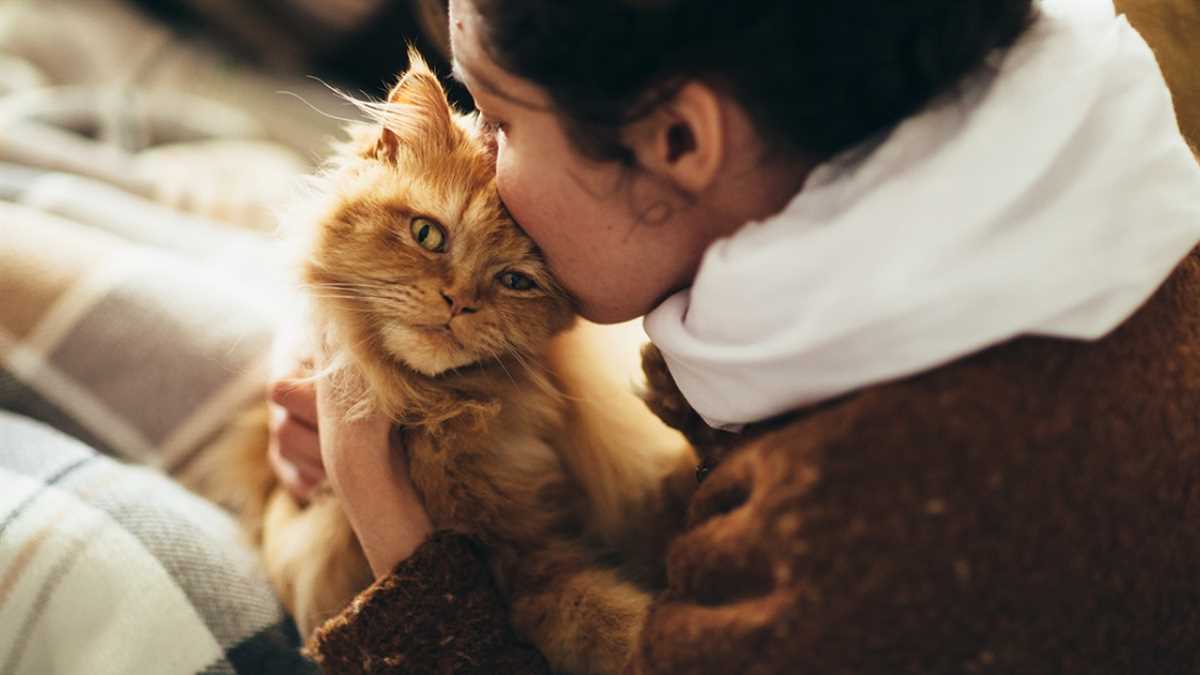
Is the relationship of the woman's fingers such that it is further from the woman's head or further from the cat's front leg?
the woman's head

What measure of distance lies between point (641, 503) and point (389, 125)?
0.70 meters

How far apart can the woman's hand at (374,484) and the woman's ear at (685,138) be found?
0.60 meters

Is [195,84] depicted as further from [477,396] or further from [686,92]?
[686,92]

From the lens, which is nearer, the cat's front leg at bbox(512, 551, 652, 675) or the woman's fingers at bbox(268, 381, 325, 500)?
the cat's front leg at bbox(512, 551, 652, 675)

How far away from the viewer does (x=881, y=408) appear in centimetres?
79

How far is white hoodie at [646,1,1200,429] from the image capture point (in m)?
0.77

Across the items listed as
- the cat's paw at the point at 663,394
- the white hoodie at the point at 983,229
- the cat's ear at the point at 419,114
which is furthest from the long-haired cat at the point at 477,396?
the white hoodie at the point at 983,229

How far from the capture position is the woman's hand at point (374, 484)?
1209 mm

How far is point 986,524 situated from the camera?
773 millimetres

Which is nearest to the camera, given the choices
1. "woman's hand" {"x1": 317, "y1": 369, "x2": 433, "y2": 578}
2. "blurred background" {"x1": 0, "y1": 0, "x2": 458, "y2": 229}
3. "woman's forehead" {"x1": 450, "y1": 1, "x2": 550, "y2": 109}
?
"woman's forehead" {"x1": 450, "y1": 1, "x2": 550, "y2": 109}

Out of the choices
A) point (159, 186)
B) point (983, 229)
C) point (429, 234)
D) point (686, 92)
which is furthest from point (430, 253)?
point (159, 186)

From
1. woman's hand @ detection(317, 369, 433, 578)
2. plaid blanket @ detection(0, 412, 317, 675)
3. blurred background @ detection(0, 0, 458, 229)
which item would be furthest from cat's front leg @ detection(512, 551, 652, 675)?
blurred background @ detection(0, 0, 458, 229)

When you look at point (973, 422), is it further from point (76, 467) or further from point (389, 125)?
point (76, 467)

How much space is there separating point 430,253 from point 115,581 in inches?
27.5
